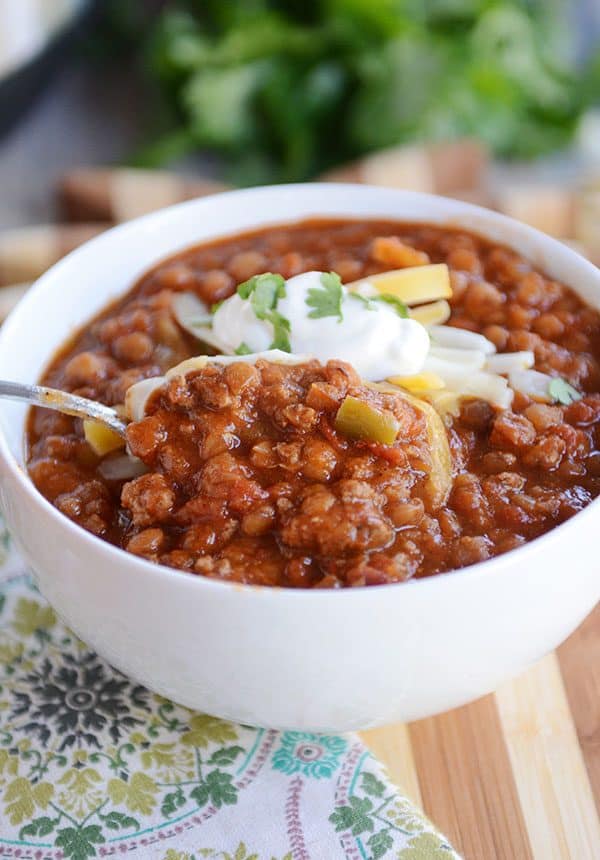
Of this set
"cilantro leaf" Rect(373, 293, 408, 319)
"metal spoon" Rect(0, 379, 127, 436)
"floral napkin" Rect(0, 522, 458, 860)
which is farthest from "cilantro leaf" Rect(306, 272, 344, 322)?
"floral napkin" Rect(0, 522, 458, 860)

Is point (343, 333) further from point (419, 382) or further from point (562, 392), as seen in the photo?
point (562, 392)

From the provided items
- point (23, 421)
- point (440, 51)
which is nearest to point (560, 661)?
point (23, 421)

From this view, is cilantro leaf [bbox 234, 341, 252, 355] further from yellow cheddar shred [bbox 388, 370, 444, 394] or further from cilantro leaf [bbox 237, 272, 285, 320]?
yellow cheddar shred [bbox 388, 370, 444, 394]

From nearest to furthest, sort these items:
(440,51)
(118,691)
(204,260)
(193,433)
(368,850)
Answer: (368,850)
(193,433)
(118,691)
(204,260)
(440,51)

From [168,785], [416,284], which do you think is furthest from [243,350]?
[168,785]

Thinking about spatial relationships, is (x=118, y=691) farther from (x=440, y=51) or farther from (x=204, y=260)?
(x=440, y=51)

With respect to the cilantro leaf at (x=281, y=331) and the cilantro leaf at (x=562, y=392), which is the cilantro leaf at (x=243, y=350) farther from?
the cilantro leaf at (x=562, y=392)
